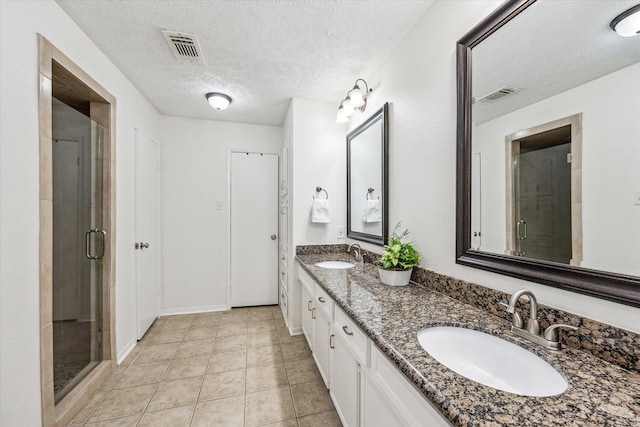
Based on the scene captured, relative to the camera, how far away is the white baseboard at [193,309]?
3.20m

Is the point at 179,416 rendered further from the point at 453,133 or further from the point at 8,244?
the point at 453,133

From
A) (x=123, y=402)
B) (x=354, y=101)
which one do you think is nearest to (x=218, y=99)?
(x=354, y=101)

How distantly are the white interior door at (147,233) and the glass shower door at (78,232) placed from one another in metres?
0.43

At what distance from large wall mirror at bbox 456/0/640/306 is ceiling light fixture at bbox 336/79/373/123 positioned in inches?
38.8

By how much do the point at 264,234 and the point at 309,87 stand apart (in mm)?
1931

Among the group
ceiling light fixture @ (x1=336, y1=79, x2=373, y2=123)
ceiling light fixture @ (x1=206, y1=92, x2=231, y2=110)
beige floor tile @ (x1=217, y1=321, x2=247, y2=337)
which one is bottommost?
beige floor tile @ (x1=217, y1=321, x2=247, y2=337)

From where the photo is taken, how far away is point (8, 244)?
1.16 meters

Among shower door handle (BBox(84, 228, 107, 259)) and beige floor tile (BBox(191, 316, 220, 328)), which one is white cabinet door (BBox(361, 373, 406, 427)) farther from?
beige floor tile (BBox(191, 316, 220, 328))

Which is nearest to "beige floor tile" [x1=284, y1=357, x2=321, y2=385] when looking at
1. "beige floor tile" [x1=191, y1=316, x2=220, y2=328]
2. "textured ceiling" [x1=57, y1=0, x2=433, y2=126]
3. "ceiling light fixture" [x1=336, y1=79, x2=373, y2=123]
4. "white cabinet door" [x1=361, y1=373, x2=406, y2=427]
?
"white cabinet door" [x1=361, y1=373, x2=406, y2=427]

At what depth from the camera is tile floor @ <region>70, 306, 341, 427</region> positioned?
1.61 m

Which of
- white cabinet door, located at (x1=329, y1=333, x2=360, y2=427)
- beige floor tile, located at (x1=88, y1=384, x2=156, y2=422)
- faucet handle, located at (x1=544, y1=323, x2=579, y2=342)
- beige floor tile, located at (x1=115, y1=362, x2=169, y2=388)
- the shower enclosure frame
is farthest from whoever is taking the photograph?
beige floor tile, located at (x1=115, y1=362, x2=169, y2=388)

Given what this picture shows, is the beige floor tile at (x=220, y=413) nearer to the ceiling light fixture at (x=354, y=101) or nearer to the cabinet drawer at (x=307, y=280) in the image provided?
the cabinet drawer at (x=307, y=280)

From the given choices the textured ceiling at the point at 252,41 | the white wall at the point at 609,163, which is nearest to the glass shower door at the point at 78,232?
the textured ceiling at the point at 252,41

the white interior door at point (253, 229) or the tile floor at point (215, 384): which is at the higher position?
the white interior door at point (253, 229)
